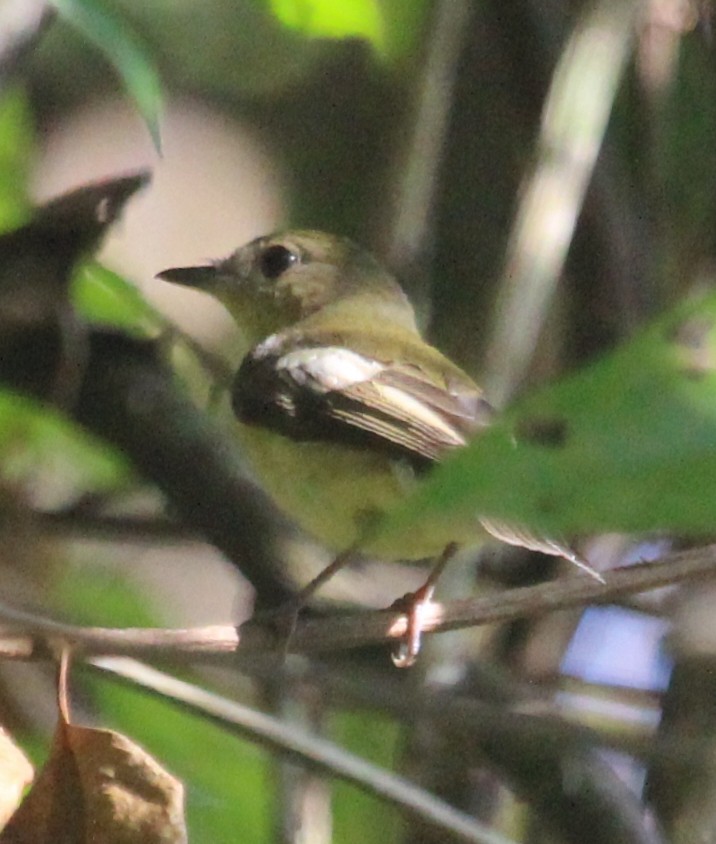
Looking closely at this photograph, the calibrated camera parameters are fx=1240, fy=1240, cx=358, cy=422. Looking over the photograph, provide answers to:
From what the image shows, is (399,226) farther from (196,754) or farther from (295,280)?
(196,754)

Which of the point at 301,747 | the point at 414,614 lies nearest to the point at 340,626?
the point at 414,614

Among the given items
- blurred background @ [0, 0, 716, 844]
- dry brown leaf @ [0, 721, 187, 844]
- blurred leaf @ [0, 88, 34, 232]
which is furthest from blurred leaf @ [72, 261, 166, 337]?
dry brown leaf @ [0, 721, 187, 844]

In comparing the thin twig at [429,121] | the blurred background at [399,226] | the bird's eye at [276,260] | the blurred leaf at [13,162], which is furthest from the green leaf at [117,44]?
the bird's eye at [276,260]

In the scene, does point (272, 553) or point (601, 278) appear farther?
point (601, 278)

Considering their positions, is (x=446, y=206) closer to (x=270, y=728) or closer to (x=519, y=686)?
(x=519, y=686)

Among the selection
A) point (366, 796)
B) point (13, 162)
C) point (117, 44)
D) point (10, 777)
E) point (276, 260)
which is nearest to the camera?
point (10, 777)

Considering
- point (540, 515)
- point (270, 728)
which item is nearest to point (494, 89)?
point (270, 728)

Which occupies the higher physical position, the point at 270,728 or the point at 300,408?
the point at 300,408

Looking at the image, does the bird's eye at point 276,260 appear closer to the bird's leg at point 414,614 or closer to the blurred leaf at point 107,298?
the blurred leaf at point 107,298
